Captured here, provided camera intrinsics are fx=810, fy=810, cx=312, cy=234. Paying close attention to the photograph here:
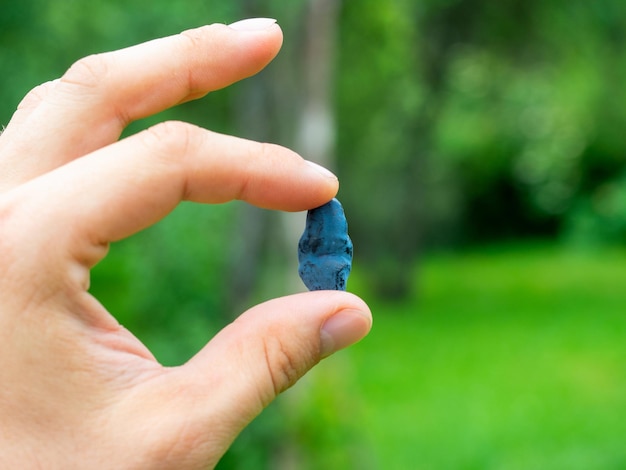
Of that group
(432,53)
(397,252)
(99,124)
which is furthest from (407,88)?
(99,124)

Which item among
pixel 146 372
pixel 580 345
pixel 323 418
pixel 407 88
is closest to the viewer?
pixel 146 372

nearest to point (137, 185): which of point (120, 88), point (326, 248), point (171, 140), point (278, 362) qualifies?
point (171, 140)

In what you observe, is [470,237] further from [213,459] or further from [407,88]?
[213,459]

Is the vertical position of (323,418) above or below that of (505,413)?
above

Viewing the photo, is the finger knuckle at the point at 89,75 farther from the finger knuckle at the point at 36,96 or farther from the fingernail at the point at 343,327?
the fingernail at the point at 343,327

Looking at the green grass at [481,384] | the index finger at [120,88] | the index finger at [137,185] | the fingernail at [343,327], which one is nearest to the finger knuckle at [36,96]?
the index finger at [120,88]

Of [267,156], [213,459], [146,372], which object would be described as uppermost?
[267,156]

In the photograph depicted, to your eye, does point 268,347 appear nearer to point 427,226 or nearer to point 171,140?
point 171,140
